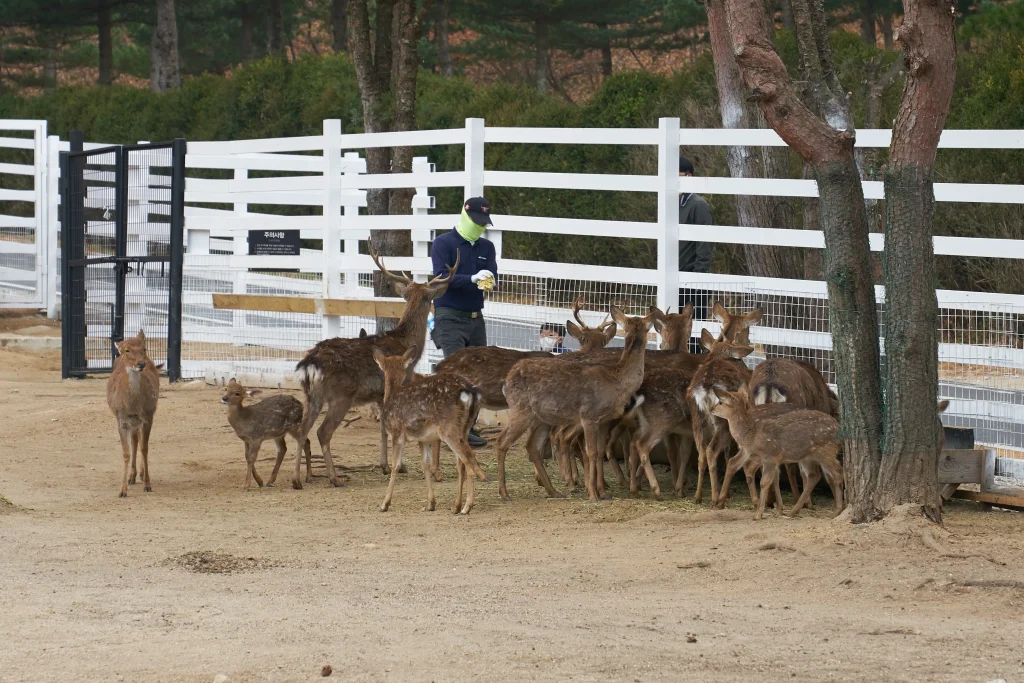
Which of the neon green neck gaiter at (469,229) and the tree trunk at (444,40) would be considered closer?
the neon green neck gaiter at (469,229)

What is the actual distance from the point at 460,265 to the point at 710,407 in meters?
3.27

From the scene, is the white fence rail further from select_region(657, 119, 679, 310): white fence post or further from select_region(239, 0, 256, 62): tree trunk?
select_region(239, 0, 256, 62): tree trunk

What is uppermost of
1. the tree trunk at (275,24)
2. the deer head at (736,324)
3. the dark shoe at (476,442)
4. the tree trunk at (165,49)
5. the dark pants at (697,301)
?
the tree trunk at (275,24)

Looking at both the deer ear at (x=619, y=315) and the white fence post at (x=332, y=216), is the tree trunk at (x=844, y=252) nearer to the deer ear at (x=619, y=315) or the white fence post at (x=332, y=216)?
the deer ear at (x=619, y=315)

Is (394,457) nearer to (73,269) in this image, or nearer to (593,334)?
(593,334)

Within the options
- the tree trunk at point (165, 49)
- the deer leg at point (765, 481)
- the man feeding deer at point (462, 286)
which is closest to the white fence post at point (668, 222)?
the man feeding deer at point (462, 286)

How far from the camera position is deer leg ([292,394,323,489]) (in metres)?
10.3

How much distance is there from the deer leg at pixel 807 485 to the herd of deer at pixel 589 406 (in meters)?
0.01

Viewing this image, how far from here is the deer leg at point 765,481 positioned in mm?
8664

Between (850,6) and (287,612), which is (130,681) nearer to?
(287,612)

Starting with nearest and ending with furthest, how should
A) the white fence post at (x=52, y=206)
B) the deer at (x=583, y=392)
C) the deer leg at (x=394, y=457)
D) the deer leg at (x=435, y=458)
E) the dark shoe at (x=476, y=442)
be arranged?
the deer leg at (x=394, y=457)
the deer at (x=583, y=392)
the deer leg at (x=435, y=458)
the dark shoe at (x=476, y=442)
the white fence post at (x=52, y=206)

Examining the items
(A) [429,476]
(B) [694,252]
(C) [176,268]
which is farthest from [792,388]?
(C) [176,268]

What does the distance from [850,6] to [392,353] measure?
25626 millimetres

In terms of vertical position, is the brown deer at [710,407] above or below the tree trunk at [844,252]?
below
